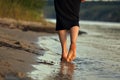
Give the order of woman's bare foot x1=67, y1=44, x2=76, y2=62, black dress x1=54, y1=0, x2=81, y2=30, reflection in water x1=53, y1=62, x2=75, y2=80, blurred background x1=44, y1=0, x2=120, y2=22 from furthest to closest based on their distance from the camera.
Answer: blurred background x1=44, y1=0, x2=120, y2=22
black dress x1=54, y1=0, x2=81, y2=30
woman's bare foot x1=67, y1=44, x2=76, y2=62
reflection in water x1=53, y1=62, x2=75, y2=80

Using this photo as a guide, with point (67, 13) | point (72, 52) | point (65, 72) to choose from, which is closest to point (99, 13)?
point (67, 13)

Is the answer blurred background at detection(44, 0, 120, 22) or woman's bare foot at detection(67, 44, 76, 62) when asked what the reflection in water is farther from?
blurred background at detection(44, 0, 120, 22)

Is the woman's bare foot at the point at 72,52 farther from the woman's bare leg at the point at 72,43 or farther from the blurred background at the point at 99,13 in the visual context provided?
the blurred background at the point at 99,13

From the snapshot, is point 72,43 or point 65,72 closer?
point 65,72

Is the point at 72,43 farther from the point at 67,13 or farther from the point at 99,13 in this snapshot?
the point at 99,13

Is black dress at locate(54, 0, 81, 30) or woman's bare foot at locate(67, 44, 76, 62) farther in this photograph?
black dress at locate(54, 0, 81, 30)

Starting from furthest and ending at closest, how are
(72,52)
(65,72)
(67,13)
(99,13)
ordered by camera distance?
(99,13), (67,13), (72,52), (65,72)

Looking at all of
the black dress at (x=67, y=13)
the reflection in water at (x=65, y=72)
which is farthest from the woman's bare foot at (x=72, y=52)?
the black dress at (x=67, y=13)

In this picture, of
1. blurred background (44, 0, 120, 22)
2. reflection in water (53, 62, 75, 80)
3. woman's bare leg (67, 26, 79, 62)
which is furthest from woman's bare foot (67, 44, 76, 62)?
blurred background (44, 0, 120, 22)

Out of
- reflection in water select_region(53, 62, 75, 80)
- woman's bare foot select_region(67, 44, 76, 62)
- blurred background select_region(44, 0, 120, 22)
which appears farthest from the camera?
blurred background select_region(44, 0, 120, 22)

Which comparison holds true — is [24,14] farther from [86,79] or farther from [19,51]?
[86,79]

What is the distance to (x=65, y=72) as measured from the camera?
6.43 metres

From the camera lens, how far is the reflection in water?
19.2 ft

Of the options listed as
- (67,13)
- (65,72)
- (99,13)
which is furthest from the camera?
(99,13)
